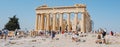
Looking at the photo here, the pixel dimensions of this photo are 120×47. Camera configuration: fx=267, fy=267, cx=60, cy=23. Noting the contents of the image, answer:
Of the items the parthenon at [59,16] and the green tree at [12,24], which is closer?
the parthenon at [59,16]

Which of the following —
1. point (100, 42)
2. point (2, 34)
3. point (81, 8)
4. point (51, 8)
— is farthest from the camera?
point (51, 8)

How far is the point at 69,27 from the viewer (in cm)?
6681

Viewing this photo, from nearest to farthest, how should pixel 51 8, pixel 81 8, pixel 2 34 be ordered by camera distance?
pixel 2 34 < pixel 81 8 < pixel 51 8

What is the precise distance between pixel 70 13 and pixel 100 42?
41095 mm

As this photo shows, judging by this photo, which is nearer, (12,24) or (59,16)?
(59,16)

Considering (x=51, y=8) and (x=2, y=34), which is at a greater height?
(x=51, y=8)

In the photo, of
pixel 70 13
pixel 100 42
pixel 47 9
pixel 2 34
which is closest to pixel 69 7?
pixel 70 13

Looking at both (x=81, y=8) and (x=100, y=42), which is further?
(x=81, y=8)

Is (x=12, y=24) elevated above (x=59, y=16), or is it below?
below

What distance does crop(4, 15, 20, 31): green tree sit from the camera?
78625 millimetres

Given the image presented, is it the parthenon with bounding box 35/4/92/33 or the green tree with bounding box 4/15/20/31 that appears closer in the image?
the parthenon with bounding box 35/4/92/33

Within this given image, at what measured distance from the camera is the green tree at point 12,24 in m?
78.6

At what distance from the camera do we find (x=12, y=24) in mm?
78438

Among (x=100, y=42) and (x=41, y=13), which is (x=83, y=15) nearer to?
(x=41, y=13)
